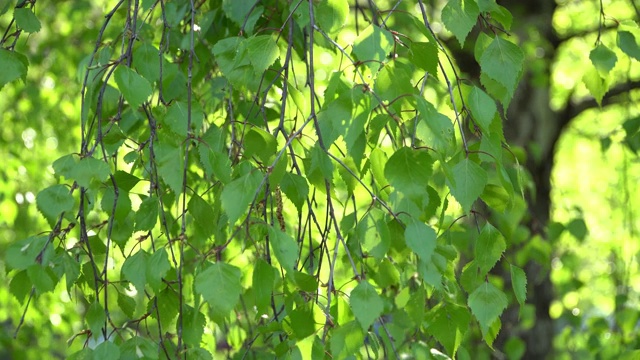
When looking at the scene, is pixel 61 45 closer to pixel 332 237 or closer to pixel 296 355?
pixel 332 237

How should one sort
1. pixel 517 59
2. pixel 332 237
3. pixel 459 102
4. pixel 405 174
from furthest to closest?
pixel 332 237, pixel 459 102, pixel 517 59, pixel 405 174

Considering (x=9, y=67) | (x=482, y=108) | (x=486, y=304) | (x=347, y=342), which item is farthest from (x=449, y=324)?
(x=9, y=67)

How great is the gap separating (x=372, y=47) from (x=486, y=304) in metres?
0.38

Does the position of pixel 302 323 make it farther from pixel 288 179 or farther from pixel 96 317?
pixel 96 317

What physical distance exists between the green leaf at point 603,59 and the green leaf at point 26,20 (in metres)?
0.94

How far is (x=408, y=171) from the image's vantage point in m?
0.99

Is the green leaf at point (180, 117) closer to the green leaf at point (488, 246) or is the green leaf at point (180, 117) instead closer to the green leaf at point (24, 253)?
the green leaf at point (24, 253)

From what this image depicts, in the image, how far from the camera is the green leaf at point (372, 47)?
1.00 m

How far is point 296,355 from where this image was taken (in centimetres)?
103

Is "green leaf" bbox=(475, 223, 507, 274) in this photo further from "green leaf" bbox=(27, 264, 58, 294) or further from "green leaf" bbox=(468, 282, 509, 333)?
"green leaf" bbox=(27, 264, 58, 294)

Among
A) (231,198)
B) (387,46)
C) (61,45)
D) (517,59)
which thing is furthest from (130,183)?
(61,45)

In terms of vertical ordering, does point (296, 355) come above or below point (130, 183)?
below

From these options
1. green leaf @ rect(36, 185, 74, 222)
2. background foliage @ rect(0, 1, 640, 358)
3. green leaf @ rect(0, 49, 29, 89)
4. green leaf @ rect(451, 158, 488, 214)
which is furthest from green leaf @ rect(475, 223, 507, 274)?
green leaf @ rect(0, 49, 29, 89)

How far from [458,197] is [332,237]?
75cm
